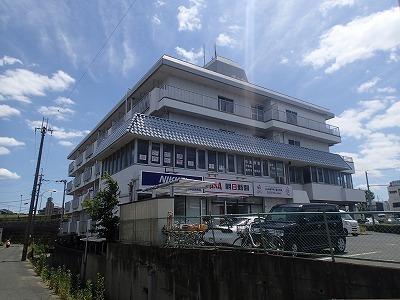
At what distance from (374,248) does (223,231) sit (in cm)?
582

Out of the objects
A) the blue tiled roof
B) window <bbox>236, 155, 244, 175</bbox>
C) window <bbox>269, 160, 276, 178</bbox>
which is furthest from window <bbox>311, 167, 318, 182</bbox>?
window <bbox>236, 155, 244, 175</bbox>

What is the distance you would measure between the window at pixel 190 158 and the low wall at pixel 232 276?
7606 mm

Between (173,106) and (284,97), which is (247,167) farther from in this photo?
(284,97)

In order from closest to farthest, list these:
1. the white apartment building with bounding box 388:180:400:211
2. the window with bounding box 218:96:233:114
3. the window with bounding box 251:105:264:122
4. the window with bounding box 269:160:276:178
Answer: the window with bounding box 269:160:276:178 → the window with bounding box 218:96:233:114 → the window with bounding box 251:105:264:122 → the white apartment building with bounding box 388:180:400:211

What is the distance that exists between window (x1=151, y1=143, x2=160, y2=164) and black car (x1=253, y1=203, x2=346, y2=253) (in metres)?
12.4

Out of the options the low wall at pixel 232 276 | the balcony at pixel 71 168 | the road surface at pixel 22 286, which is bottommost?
the road surface at pixel 22 286

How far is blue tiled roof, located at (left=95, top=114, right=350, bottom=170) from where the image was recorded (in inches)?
805

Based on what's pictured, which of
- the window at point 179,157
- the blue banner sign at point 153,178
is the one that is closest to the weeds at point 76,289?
the blue banner sign at point 153,178

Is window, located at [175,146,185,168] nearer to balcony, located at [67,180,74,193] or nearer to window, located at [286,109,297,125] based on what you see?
window, located at [286,109,297,125]

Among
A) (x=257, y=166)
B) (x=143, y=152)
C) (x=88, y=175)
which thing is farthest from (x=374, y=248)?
(x=88, y=175)

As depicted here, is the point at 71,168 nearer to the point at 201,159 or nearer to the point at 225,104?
the point at 225,104

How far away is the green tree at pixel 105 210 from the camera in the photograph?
59.9 ft

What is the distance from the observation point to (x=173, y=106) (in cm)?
2395

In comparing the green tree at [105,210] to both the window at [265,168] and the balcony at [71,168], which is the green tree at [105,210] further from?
the balcony at [71,168]
